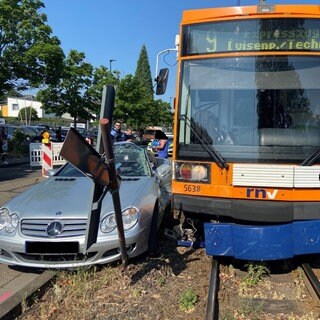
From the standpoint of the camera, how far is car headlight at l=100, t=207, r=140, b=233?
5312 mm

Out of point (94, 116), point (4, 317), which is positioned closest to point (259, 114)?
point (4, 317)

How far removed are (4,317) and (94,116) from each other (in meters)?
31.3

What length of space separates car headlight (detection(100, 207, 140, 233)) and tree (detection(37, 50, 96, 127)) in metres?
26.6

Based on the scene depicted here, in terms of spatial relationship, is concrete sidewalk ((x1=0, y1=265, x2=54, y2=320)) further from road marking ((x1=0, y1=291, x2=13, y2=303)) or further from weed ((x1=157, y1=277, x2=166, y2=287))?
weed ((x1=157, y1=277, x2=166, y2=287))

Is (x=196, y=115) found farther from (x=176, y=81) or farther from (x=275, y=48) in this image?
(x=275, y=48)

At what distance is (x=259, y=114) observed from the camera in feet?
17.6

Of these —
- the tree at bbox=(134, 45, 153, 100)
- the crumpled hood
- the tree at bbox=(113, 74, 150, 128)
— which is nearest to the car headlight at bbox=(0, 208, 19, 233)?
the crumpled hood

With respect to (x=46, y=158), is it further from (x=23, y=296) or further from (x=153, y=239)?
(x=23, y=296)

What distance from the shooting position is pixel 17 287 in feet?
16.9

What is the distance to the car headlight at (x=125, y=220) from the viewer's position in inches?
209

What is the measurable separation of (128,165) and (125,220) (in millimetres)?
1957

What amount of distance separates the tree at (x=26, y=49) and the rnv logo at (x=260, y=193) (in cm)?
1777

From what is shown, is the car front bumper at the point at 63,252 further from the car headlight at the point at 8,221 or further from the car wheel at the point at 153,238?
the car wheel at the point at 153,238

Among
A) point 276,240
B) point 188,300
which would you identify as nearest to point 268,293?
point 276,240
